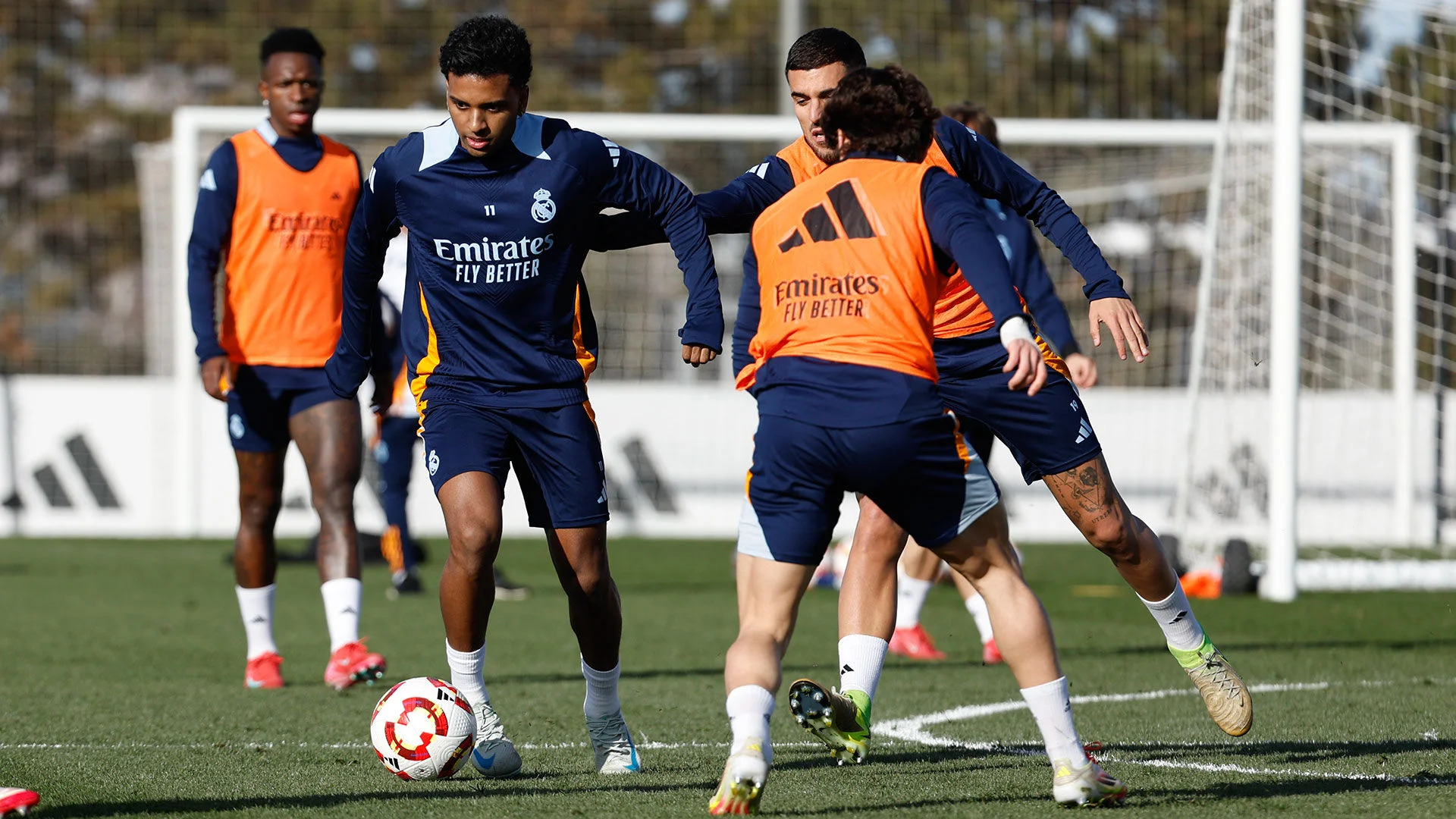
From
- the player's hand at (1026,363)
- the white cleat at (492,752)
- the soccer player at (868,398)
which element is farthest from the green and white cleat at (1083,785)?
the white cleat at (492,752)

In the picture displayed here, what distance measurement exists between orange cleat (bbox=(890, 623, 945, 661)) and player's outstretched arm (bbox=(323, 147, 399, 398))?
3171 mm

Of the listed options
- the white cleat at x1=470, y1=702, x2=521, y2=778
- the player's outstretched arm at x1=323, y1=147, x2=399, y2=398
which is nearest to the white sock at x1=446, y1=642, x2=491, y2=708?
the white cleat at x1=470, y1=702, x2=521, y2=778

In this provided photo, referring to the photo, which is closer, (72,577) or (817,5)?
(72,577)

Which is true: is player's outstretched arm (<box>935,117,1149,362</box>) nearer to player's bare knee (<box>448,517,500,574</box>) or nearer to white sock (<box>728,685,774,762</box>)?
white sock (<box>728,685,774,762</box>)

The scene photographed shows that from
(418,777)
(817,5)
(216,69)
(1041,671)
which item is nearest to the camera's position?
(1041,671)

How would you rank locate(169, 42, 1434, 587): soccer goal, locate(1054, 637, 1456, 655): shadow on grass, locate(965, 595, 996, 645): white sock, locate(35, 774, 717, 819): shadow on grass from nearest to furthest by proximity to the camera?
1. locate(35, 774, 717, 819): shadow on grass
2. locate(965, 595, 996, 645): white sock
3. locate(1054, 637, 1456, 655): shadow on grass
4. locate(169, 42, 1434, 587): soccer goal

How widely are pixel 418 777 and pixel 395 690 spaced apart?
266mm

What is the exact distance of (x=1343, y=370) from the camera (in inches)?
598

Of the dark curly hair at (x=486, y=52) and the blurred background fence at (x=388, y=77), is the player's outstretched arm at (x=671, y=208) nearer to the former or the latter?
the dark curly hair at (x=486, y=52)

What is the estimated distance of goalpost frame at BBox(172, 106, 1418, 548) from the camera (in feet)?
45.1

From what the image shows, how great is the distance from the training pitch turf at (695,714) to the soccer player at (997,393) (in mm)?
388

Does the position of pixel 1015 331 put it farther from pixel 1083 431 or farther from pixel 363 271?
pixel 363 271

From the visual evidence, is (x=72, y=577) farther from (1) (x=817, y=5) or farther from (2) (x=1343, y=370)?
(1) (x=817, y=5)

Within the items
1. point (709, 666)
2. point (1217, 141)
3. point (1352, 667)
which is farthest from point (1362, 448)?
point (709, 666)
